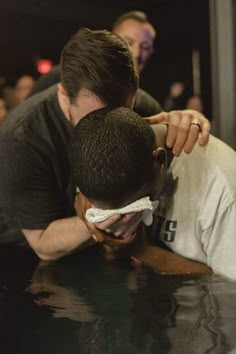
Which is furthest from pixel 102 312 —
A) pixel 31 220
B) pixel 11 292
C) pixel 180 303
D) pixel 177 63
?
pixel 177 63

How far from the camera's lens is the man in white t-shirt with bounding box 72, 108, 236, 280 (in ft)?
3.83

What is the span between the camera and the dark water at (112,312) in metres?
1.09

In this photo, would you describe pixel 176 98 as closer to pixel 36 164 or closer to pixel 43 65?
pixel 43 65

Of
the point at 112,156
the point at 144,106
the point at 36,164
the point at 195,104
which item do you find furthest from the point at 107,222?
the point at 195,104

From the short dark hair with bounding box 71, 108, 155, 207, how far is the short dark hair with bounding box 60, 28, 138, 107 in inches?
6.5

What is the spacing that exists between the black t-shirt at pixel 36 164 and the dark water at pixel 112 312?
0.55 feet

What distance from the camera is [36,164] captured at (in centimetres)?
160

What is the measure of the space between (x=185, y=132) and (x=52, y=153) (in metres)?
0.42

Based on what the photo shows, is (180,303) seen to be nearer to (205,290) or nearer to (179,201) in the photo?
(205,290)

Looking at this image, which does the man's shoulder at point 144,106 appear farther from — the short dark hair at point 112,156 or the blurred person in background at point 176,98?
the blurred person in background at point 176,98

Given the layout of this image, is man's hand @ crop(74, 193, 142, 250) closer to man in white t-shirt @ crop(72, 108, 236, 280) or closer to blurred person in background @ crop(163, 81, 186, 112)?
Result: man in white t-shirt @ crop(72, 108, 236, 280)

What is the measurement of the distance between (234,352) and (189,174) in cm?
45

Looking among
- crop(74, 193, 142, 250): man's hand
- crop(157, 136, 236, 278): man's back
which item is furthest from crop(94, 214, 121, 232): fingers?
crop(157, 136, 236, 278): man's back

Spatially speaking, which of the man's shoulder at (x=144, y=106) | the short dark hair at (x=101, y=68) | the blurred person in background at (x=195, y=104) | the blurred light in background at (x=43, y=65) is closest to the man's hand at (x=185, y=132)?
the short dark hair at (x=101, y=68)
